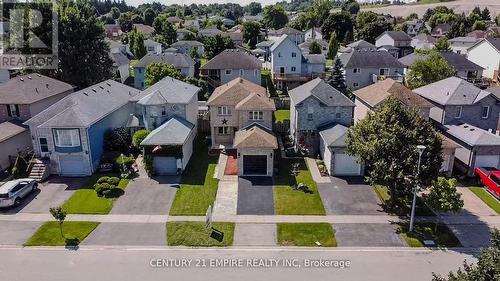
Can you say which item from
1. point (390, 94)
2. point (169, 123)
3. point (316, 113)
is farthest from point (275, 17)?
point (169, 123)

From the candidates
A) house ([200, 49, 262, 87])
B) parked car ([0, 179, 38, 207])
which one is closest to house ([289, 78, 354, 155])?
house ([200, 49, 262, 87])

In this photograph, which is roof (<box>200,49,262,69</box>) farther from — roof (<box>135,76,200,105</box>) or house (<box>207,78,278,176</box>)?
house (<box>207,78,278,176</box>)

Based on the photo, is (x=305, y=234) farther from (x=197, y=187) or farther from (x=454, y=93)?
(x=454, y=93)

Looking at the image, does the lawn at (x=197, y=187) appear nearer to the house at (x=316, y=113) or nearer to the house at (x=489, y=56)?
the house at (x=316, y=113)

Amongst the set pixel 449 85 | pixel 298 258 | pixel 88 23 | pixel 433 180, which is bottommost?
pixel 298 258

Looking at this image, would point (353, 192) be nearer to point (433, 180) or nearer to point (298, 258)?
point (433, 180)

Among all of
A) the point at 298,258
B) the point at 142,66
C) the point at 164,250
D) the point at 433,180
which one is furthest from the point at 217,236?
the point at 142,66
